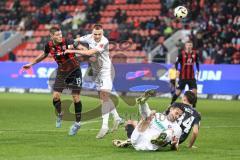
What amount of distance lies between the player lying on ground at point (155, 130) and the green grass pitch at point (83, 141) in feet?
0.68

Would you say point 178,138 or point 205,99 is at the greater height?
point 178,138

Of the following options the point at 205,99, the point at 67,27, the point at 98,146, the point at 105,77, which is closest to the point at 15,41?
the point at 67,27

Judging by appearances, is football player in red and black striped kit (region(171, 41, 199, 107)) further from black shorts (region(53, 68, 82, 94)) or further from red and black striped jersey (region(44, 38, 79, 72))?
red and black striped jersey (region(44, 38, 79, 72))

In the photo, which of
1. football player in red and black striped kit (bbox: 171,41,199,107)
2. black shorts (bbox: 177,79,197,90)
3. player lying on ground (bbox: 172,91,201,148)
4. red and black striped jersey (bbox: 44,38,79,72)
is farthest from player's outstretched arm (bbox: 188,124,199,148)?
black shorts (bbox: 177,79,197,90)

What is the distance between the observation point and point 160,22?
134 ft

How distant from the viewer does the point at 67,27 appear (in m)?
44.1

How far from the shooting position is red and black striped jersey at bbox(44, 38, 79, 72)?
16203 mm

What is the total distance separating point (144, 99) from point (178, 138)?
49.4 inches

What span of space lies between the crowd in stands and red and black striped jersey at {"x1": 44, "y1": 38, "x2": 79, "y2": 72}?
19.0 meters

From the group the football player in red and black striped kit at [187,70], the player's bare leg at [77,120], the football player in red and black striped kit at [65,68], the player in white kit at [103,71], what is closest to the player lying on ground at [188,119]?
the player in white kit at [103,71]

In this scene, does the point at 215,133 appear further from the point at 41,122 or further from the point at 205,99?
the point at 205,99

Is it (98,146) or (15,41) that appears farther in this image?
(15,41)

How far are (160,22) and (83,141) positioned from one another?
27.2 m

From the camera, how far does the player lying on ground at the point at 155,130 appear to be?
12.3 m
